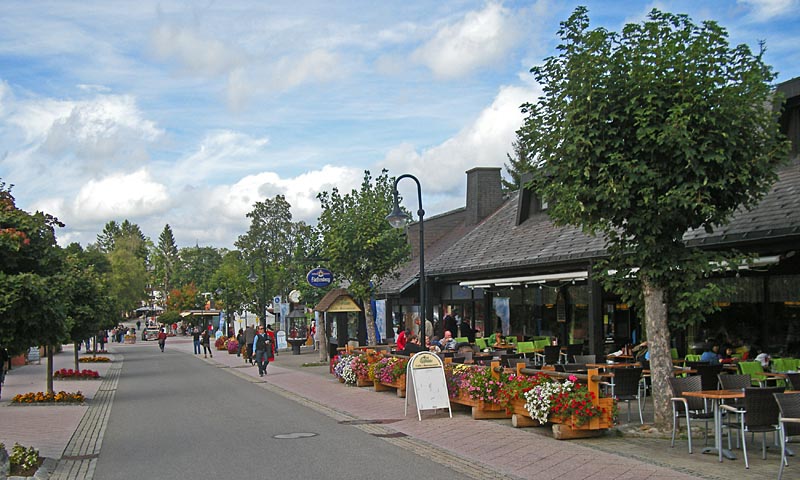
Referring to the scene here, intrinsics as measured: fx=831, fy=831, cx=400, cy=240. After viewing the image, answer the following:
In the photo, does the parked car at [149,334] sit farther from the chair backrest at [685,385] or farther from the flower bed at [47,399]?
the chair backrest at [685,385]

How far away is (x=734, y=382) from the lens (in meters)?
11.3

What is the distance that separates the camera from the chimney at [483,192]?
34812mm

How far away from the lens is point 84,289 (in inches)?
1063

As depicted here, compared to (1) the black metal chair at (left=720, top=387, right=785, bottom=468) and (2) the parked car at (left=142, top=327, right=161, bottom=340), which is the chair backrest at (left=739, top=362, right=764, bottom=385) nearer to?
(1) the black metal chair at (left=720, top=387, right=785, bottom=468)

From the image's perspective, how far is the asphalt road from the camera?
9992 mm

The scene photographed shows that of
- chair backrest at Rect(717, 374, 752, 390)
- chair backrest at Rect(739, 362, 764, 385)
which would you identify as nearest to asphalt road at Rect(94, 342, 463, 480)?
chair backrest at Rect(717, 374, 752, 390)

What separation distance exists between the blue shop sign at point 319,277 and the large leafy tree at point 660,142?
19342 mm

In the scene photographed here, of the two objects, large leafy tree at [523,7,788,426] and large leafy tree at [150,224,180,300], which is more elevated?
large leafy tree at [150,224,180,300]

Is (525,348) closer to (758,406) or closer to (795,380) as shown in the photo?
(795,380)

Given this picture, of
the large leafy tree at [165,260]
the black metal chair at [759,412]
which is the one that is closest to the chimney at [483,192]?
the black metal chair at [759,412]

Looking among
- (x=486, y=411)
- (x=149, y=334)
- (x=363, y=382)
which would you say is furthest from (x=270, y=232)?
(x=486, y=411)

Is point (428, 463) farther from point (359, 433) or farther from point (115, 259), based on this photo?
point (115, 259)

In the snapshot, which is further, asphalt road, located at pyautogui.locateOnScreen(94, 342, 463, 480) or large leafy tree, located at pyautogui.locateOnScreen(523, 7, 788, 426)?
large leafy tree, located at pyautogui.locateOnScreen(523, 7, 788, 426)

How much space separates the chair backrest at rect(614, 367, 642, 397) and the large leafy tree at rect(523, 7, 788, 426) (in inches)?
30.0
